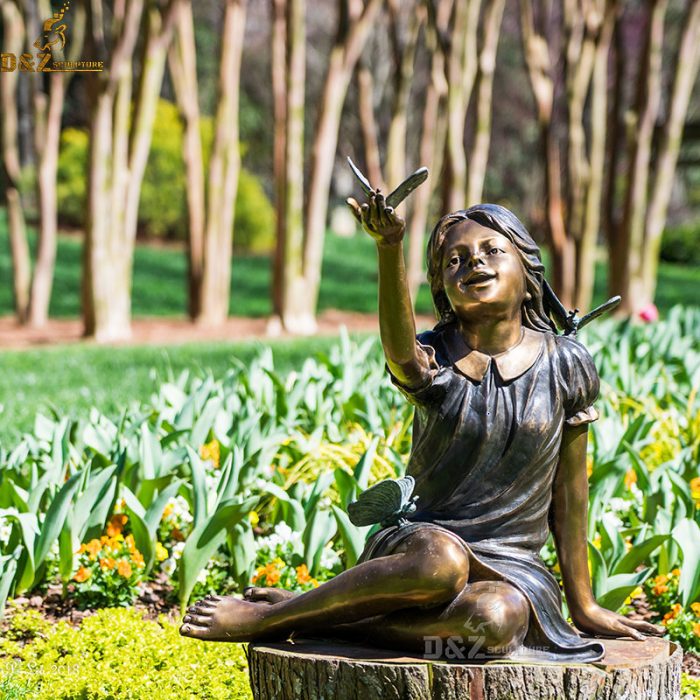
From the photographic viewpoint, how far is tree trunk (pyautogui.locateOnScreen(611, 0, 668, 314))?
38.4 feet

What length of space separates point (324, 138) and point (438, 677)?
9.06 m

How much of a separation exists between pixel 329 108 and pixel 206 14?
1896cm

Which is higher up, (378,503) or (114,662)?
(378,503)

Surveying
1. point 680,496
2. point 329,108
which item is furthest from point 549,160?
point 680,496

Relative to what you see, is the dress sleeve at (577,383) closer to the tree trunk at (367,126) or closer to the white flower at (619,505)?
the white flower at (619,505)

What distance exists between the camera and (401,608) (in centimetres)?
262

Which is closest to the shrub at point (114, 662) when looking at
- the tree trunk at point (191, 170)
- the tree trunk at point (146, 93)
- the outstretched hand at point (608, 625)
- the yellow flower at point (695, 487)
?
the outstretched hand at point (608, 625)

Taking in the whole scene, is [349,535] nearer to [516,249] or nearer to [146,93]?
[516,249]

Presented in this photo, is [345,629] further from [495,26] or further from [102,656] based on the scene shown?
[495,26]

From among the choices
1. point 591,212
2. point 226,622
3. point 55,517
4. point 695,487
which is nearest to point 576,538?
point 226,622

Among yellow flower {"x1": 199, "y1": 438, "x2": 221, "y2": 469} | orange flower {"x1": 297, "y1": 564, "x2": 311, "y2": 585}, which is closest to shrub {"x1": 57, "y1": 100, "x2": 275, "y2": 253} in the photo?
yellow flower {"x1": 199, "y1": 438, "x2": 221, "y2": 469}

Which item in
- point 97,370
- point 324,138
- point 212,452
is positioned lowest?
point 97,370

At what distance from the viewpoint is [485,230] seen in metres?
2.84

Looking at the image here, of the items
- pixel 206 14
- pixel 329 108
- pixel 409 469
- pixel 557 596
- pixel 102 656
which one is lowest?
pixel 102 656
